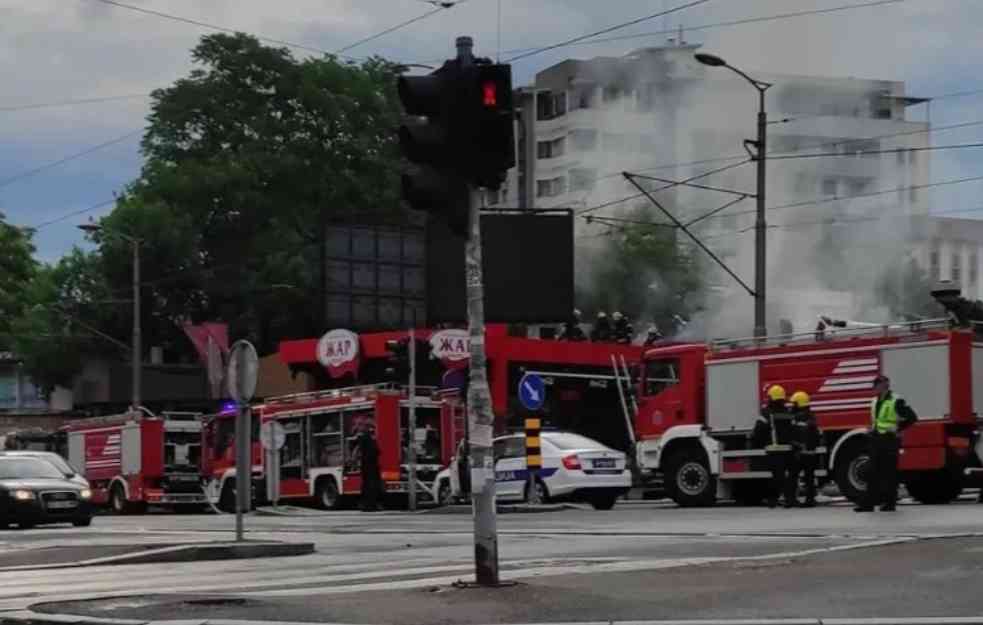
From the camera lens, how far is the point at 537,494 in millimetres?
28062

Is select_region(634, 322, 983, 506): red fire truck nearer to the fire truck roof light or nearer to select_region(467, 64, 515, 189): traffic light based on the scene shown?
select_region(467, 64, 515, 189): traffic light

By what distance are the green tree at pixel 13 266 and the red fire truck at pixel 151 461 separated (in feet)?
100

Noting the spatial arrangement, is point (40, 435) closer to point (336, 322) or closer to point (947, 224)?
point (336, 322)

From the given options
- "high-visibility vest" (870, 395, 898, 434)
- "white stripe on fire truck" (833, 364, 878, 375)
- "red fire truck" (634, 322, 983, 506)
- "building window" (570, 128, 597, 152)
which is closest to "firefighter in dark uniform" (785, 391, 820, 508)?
"red fire truck" (634, 322, 983, 506)

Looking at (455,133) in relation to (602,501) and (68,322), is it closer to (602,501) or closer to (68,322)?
(602,501)

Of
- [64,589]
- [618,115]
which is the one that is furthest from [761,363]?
[618,115]

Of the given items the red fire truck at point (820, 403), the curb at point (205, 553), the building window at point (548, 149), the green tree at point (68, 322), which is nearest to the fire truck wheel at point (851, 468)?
the red fire truck at point (820, 403)

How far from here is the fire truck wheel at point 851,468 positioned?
24484mm

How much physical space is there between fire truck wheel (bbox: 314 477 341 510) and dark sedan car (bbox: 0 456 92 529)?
6.63m

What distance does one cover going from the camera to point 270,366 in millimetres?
53688

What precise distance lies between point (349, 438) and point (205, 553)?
17157 millimetres

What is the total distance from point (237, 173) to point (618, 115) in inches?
527

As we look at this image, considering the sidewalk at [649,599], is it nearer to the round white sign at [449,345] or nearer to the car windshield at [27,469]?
the car windshield at [27,469]

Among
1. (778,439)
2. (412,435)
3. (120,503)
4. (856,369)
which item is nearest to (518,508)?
(412,435)
